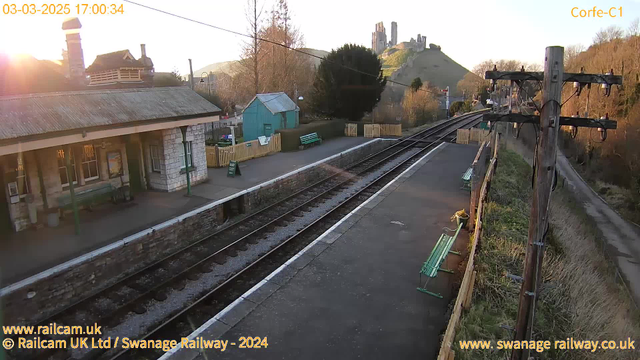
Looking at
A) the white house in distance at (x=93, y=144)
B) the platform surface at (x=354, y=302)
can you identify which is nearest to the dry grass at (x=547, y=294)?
the platform surface at (x=354, y=302)

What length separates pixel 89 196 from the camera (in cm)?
1209

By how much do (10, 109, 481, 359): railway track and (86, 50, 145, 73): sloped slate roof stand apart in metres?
8.92

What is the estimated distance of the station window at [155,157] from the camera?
1438 cm

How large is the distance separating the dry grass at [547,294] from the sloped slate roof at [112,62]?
15.1 meters

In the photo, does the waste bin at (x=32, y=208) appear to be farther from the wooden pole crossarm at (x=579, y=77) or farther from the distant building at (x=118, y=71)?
the wooden pole crossarm at (x=579, y=77)

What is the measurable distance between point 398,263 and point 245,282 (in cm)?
349

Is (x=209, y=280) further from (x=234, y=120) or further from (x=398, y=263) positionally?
(x=234, y=120)

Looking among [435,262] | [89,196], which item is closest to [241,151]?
[89,196]

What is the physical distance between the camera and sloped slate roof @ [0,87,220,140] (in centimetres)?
A: 982

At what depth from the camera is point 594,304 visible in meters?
8.72

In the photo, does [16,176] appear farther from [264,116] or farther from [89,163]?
[264,116]

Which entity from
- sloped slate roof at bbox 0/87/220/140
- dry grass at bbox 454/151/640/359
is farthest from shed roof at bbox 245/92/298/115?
dry grass at bbox 454/151/640/359

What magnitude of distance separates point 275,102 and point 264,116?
4.68 feet

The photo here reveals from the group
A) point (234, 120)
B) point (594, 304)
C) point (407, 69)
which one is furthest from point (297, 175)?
point (407, 69)
